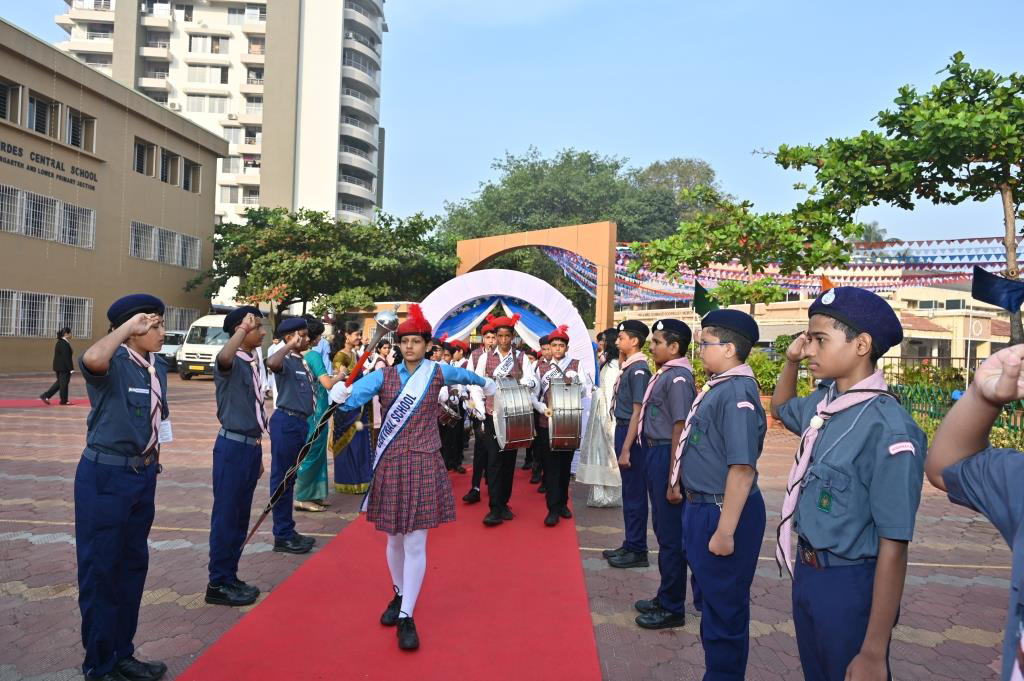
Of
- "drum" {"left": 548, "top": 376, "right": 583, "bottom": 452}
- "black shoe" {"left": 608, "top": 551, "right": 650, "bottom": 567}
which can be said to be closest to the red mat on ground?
"black shoe" {"left": 608, "top": 551, "right": 650, "bottom": 567}

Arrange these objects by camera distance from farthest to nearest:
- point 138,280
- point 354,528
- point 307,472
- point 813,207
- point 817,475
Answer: point 138,280 < point 813,207 < point 307,472 < point 354,528 < point 817,475

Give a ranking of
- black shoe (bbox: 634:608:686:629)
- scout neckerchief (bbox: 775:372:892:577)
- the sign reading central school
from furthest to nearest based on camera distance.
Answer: the sign reading central school → black shoe (bbox: 634:608:686:629) → scout neckerchief (bbox: 775:372:892:577)

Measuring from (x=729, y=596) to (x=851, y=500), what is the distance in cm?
98

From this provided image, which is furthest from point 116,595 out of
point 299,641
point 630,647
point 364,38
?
point 364,38

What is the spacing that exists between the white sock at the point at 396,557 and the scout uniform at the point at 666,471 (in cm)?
143

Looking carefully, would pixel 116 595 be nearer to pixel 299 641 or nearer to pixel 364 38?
pixel 299 641

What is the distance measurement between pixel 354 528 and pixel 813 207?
8.16 metres

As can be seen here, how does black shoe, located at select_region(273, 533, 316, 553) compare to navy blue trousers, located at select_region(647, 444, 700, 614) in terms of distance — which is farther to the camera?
black shoe, located at select_region(273, 533, 316, 553)

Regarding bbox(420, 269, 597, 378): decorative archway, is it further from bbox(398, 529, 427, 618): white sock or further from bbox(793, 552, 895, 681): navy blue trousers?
bbox(793, 552, 895, 681): navy blue trousers

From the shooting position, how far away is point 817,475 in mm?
2266

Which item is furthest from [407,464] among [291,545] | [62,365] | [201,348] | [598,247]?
[201,348]

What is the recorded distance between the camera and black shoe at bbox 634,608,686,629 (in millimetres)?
4141

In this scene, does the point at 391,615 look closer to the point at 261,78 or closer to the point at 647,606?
the point at 647,606

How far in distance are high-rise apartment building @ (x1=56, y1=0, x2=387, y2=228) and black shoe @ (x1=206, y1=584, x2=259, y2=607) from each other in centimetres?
4174
